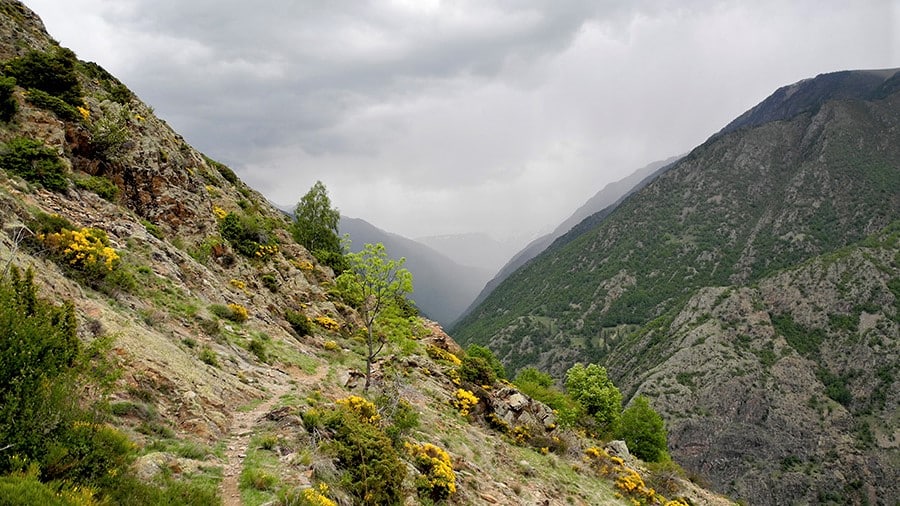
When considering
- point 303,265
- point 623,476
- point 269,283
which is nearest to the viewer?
point 623,476

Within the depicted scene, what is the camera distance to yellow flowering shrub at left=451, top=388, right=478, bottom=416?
26.5 metres

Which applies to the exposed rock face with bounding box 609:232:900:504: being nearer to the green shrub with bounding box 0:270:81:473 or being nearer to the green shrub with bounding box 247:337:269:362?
the green shrub with bounding box 247:337:269:362

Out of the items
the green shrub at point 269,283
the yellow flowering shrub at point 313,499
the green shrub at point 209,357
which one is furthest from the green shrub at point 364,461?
the green shrub at point 269,283

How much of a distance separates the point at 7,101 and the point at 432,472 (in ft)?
93.0

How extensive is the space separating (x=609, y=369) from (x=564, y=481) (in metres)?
154

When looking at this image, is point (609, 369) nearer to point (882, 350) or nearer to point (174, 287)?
point (882, 350)

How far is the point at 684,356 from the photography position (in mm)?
136250

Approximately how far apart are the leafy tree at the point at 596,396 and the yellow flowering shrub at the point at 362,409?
126 ft

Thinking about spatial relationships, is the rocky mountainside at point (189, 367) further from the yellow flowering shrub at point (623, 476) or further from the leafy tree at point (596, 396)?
the leafy tree at point (596, 396)

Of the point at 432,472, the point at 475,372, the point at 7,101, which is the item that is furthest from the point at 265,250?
the point at 432,472

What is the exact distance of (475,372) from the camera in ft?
108

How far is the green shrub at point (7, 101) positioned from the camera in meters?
23.6

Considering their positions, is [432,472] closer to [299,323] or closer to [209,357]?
[209,357]

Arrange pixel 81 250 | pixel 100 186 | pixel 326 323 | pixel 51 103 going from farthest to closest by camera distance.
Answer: pixel 326 323
pixel 51 103
pixel 100 186
pixel 81 250
